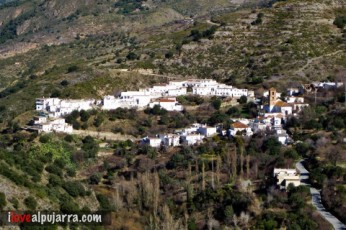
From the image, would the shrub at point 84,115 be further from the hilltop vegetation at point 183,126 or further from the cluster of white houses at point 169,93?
the cluster of white houses at point 169,93

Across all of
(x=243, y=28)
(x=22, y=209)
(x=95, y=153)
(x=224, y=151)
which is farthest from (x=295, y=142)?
(x=243, y=28)

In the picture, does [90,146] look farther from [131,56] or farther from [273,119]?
[131,56]

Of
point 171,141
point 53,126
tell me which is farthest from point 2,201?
point 53,126

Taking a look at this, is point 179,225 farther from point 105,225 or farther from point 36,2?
point 36,2

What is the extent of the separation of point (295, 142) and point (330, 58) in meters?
21.4

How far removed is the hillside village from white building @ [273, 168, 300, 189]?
748 cm

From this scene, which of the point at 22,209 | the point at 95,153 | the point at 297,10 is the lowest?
the point at 95,153

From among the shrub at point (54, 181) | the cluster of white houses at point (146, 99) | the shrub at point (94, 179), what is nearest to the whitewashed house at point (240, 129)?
the cluster of white houses at point (146, 99)

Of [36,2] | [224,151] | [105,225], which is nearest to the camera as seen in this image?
[105,225]

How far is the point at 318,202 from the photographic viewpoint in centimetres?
3284

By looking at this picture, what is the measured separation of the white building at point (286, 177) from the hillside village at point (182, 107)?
294 inches

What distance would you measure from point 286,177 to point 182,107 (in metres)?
20.6

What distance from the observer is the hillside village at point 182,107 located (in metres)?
46.0

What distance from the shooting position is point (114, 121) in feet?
170
